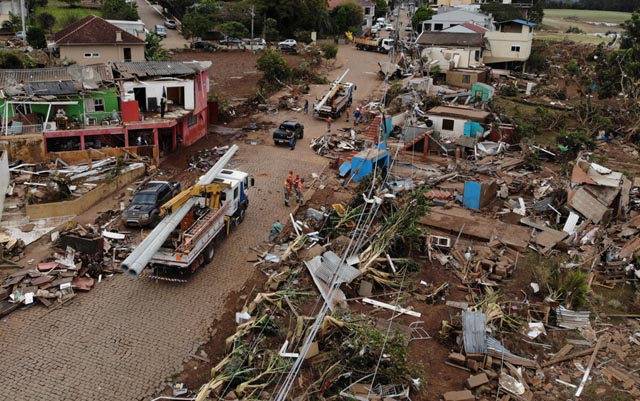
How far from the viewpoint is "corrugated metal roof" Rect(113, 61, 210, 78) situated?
2942 cm

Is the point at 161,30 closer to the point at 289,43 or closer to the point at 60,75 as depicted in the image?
the point at 289,43

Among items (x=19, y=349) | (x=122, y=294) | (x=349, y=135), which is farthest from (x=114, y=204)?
(x=349, y=135)

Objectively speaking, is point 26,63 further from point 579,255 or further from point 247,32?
point 579,255

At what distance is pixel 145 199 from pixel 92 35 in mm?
26584

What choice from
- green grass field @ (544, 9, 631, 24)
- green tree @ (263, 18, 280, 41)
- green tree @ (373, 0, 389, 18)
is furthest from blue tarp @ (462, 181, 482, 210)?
green grass field @ (544, 9, 631, 24)

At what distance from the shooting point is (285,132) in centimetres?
A: 3228

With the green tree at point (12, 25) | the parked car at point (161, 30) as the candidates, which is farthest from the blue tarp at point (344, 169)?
the green tree at point (12, 25)

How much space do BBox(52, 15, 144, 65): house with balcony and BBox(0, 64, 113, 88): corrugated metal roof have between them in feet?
47.0

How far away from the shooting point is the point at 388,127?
33.4m

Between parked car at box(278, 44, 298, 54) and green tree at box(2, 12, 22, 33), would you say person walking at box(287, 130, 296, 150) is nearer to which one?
parked car at box(278, 44, 298, 54)

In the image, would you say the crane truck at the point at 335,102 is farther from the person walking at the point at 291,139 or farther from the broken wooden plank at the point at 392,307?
the broken wooden plank at the point at 392,307

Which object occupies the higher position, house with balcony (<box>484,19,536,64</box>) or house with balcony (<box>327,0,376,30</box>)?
house with balcony (<box>327,0,376,30</box>)

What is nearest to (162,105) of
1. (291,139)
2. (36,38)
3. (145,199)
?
(291,139)

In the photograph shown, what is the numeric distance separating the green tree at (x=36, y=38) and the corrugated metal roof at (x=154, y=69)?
24362 millimetres
